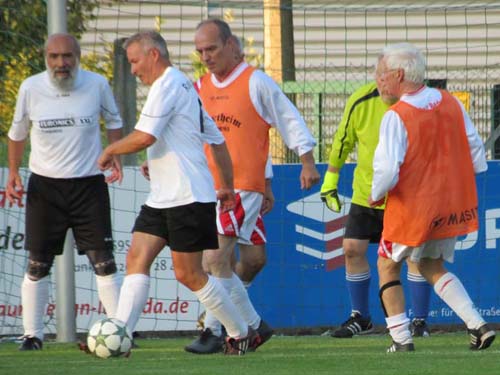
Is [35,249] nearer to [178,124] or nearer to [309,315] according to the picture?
[178,124]

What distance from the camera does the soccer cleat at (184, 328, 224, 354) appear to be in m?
9.62

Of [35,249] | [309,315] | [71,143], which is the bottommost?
[309,315]

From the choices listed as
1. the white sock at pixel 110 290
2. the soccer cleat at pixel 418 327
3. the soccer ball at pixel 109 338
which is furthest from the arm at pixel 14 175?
the soccer cleat at pixel 418 327

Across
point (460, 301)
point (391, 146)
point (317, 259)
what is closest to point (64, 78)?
point (391, 146)

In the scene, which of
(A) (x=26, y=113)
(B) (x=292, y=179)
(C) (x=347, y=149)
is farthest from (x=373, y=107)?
(A) (x=26, y=113)

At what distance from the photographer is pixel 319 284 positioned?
41.9 feet

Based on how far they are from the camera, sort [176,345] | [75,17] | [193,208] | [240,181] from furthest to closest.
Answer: [75,17]
[176,345]
[240,181]
[193,208]

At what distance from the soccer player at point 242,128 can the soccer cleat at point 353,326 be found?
177cm

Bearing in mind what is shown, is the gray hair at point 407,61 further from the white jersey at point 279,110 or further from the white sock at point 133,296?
the white sock at point 133,296

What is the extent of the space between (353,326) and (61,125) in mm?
2932

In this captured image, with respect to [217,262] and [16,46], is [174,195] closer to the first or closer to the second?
[217,262]

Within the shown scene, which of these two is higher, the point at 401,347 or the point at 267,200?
the point at 267,200

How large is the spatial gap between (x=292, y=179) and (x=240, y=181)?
2896 millimetres

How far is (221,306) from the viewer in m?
8.94
